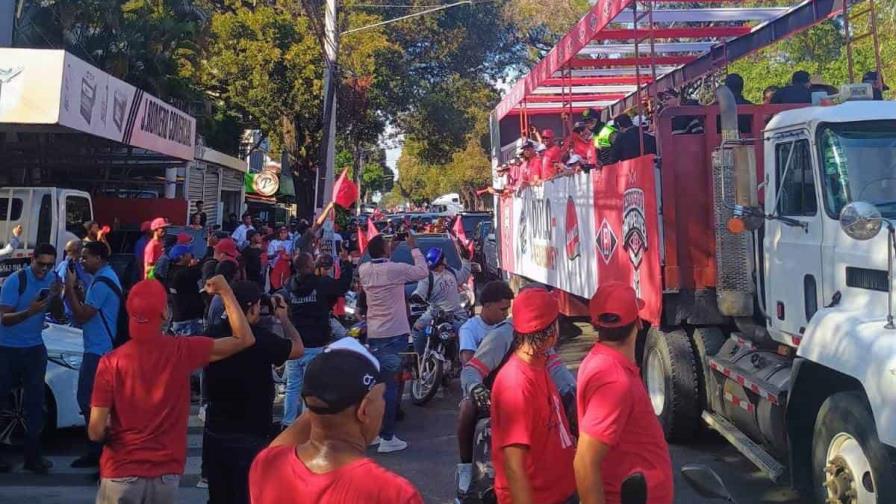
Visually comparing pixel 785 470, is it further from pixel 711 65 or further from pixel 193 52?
pixel 193 52

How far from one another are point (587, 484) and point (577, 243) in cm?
714

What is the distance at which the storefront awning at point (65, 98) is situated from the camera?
1266 centimetres

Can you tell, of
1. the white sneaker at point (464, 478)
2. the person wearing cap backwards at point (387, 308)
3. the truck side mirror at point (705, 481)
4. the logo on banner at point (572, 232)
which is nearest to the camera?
the truck side mirror at point (705, 481)

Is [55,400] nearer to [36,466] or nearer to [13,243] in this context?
[36,466]

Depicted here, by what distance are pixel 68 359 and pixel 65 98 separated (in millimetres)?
6493

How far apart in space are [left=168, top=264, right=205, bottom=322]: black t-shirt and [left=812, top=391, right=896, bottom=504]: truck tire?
6379mm

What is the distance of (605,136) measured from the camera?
9.20 metres

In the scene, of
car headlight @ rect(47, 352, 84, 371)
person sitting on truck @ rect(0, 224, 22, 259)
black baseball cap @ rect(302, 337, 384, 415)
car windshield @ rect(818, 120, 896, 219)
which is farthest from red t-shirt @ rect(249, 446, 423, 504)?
person sitting on truck @ rect(0, 224, 22, 259)

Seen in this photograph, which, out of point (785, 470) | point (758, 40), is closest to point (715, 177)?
point (785, 470)

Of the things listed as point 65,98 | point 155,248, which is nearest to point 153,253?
point 155,248

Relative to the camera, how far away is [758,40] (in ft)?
32.0

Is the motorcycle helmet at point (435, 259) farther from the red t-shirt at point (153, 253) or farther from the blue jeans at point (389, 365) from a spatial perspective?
the red t-shirt at point (153, 253)

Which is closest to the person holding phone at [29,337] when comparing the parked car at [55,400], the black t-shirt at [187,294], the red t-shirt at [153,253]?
the parked car at [55,400]

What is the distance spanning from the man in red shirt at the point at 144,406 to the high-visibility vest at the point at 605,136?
226 inches
